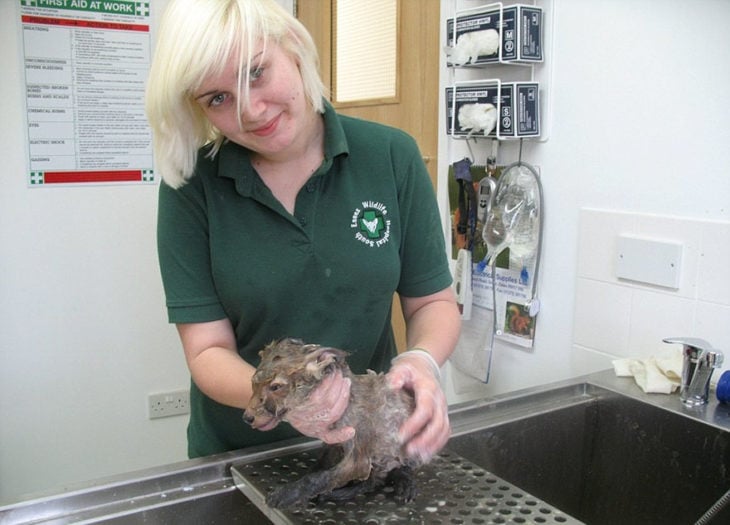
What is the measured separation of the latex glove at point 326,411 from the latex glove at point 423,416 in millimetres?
86

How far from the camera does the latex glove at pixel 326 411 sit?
2.52 ft

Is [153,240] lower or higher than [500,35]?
lower

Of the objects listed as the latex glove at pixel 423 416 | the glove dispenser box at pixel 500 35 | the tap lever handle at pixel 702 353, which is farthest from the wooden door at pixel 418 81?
the latex glove at pixel 423 416

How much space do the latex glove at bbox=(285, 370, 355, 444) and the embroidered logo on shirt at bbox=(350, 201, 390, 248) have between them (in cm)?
35

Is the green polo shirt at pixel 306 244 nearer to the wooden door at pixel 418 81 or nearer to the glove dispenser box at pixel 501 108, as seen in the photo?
the glove dispenser box at pixel 501 108

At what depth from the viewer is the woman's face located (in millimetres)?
938

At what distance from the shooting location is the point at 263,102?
0.95 metres

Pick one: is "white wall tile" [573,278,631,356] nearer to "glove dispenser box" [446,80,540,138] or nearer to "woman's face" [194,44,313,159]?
"glove dispenser box" [446,80,540,138]

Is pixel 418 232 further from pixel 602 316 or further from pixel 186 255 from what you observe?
pixel 602 316

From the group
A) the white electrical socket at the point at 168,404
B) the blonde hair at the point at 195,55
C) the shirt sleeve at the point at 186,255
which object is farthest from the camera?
the white electrical socket at the point at 168,404

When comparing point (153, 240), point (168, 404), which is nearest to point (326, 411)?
point (153, 240)

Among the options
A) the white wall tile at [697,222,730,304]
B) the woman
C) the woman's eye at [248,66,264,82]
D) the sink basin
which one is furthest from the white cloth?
the woman's eye at [248,66,264,82]

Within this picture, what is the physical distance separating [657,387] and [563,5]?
890 millimetres

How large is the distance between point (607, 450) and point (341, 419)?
2.41 ft
